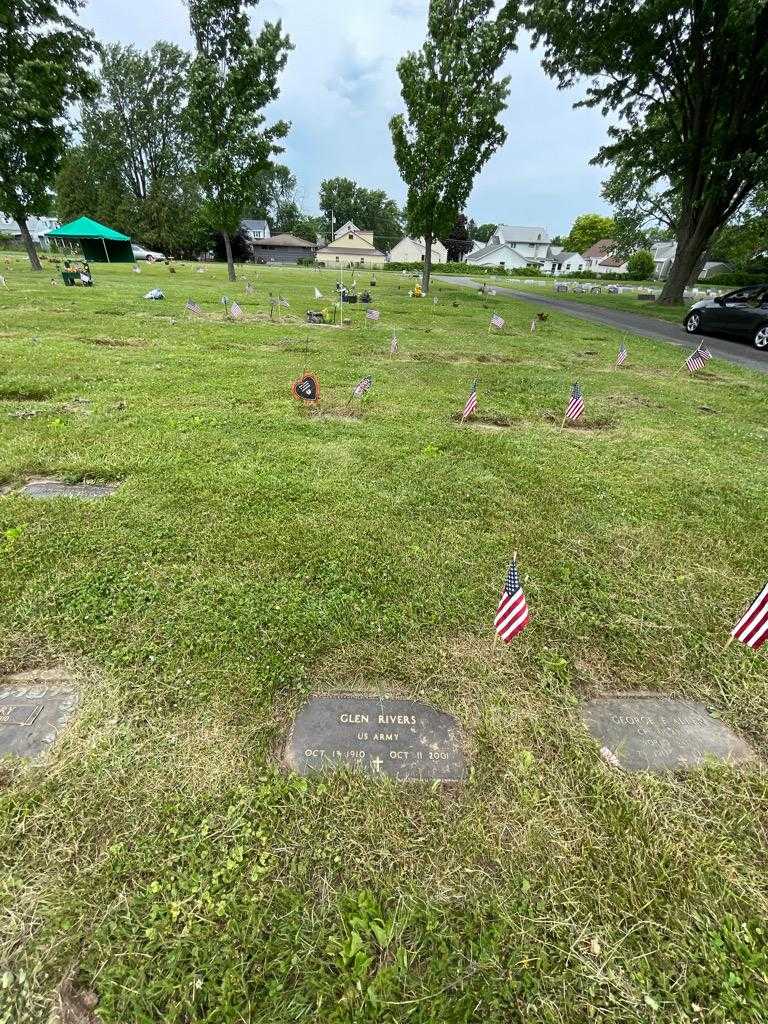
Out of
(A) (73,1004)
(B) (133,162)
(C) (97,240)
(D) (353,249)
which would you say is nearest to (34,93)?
(C) (97,240)

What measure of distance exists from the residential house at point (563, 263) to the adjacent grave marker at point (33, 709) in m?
83.6

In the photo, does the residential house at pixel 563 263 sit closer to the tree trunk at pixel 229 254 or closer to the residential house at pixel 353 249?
the residential house at pixel 353 249

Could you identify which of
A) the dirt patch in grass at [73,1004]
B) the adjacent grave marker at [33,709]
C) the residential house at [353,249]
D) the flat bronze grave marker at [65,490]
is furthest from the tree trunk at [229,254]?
the residential house at [353,249]

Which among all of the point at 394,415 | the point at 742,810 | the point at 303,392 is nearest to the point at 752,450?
the point at 394,415

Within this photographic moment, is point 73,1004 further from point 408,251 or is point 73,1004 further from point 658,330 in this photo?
point 408,251

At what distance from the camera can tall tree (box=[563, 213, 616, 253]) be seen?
7712cm

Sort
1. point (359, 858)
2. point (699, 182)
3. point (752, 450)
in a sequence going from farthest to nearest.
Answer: point (699, 182)
point (752, 450)
point (359, 858)

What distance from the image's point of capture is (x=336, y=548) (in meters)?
3.46

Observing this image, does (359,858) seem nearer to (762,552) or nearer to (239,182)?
(762,552)

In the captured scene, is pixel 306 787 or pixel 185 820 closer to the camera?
pixel 185 820

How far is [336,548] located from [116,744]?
180 centimetres

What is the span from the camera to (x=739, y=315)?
40.5 feet

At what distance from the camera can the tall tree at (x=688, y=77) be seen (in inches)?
595

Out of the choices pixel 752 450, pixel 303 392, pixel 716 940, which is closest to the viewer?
pixel 716 940
